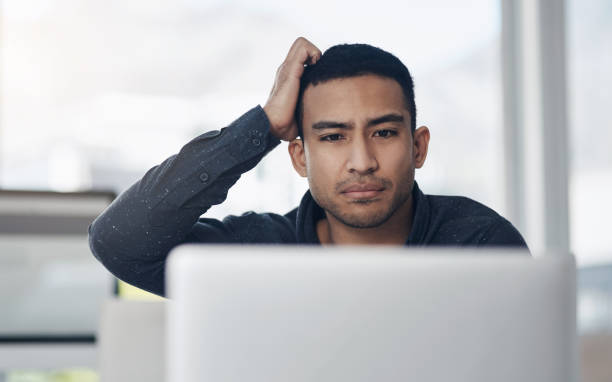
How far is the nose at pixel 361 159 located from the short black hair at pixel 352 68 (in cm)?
14

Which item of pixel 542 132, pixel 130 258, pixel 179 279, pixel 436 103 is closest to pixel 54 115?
pixel 436 103

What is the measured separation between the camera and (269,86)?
3.37 m

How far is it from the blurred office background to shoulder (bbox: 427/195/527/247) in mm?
1695

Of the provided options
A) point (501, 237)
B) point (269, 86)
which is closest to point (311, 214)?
point (501, 237)

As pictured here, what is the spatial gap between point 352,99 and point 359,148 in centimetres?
11

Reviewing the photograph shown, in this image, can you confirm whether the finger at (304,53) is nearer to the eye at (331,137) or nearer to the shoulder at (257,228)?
the eye at (331,137)

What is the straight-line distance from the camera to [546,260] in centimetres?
54

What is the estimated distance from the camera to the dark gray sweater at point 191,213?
1290mm

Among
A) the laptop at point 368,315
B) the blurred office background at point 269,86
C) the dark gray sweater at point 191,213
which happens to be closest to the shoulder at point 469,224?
the dark gray sweater at point 191,213

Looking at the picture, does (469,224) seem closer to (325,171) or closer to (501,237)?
(501,237)

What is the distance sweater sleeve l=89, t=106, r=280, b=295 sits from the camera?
1289 millimetres

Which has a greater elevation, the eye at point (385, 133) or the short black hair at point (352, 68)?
the short black hair at point (352, 68)

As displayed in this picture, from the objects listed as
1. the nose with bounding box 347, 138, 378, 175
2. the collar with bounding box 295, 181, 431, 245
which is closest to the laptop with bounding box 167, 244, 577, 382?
the nose with bounding box 347, 138, 378, 175

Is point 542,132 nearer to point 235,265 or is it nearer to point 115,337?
point 115,337
